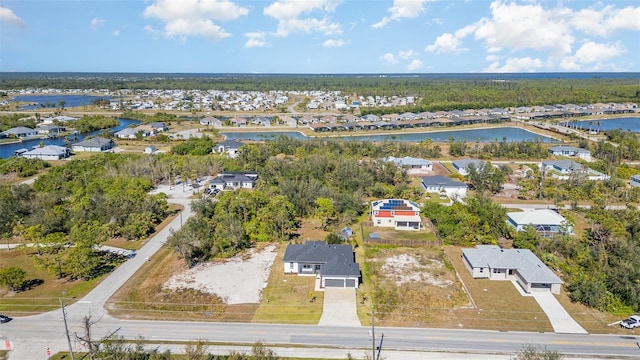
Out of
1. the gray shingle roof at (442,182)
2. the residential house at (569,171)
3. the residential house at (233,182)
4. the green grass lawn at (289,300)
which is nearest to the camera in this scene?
the green grass lawn at (289,300)

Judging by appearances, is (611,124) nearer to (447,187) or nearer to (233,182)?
(447,187)

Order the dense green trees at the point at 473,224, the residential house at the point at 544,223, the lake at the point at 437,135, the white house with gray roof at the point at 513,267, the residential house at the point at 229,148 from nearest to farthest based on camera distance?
the white house with gray roof at the point at 513,267 < the dense green trees at the point at 473,224 < the residential house at the point at 544,223 < the residential house at the point at 229,148 < the lake at the point at 437,135

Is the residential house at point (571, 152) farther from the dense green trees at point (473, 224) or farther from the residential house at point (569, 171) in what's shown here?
the dense green trees at point (473, 224)

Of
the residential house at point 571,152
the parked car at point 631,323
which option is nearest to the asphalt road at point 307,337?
the parked car at point 631,323

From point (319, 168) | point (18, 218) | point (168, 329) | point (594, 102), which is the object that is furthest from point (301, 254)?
point (594, 102)

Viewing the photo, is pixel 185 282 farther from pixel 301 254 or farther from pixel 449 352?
pixel 449 352

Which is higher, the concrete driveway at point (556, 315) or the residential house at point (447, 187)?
the residential house at point (447, 187)
